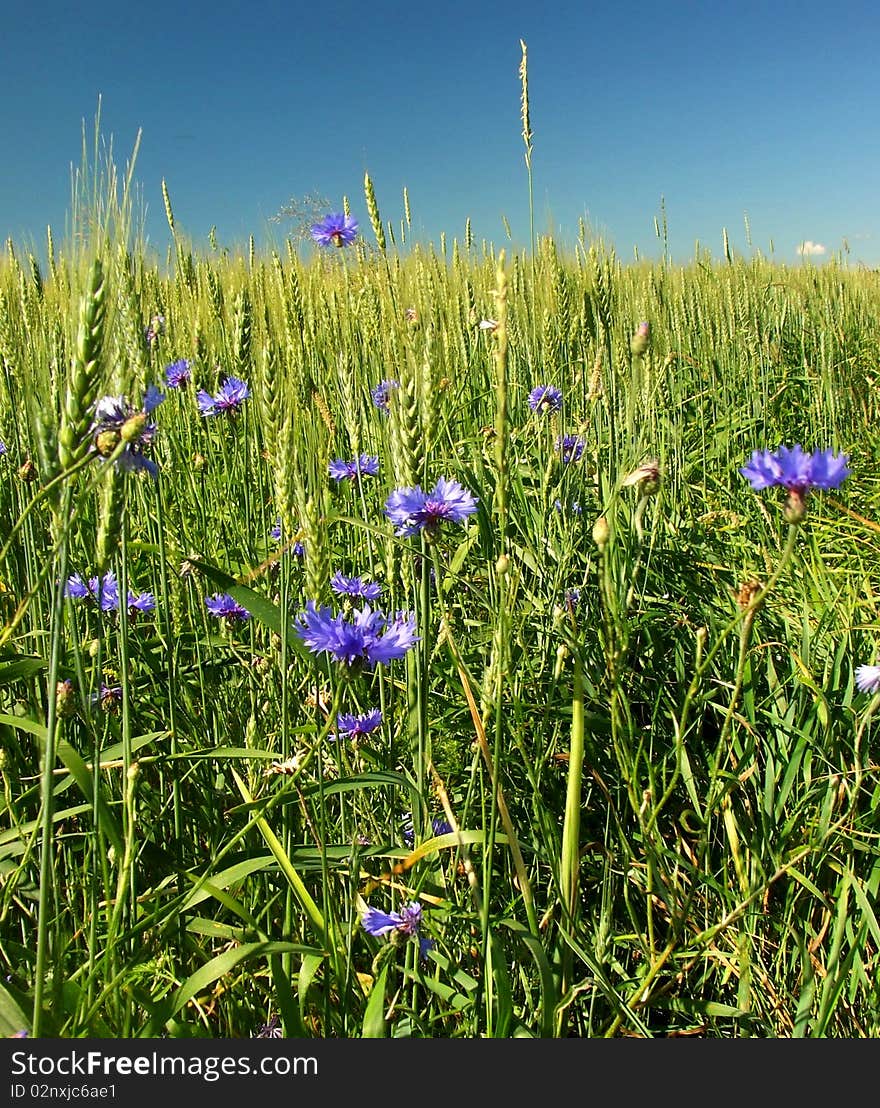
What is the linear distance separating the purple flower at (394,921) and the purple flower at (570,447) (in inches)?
32.1

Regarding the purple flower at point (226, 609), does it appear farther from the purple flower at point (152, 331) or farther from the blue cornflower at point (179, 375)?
the blue cornflower at point (179, 375)

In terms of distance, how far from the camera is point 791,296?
→ 5324 mm

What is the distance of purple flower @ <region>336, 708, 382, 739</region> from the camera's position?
1169 millimetres

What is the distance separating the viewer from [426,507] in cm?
99

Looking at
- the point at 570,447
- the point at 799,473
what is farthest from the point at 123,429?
the point at 570,447

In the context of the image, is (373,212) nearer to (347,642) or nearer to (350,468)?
(350,468)

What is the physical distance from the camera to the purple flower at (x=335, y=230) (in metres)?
2.18

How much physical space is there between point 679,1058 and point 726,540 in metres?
1.76

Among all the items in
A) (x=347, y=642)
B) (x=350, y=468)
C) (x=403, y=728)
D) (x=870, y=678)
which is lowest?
(x=403, y=728)

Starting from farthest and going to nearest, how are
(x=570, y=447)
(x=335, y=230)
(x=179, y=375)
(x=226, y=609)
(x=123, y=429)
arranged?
(x=179, y=375)
(x=335, y=230)
(x=570, y=447)
(x=226, y=609)
(x=123, y=429)

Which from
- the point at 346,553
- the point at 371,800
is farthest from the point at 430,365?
the point at 346,553

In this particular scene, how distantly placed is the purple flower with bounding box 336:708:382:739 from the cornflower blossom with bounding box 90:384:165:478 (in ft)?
1.57

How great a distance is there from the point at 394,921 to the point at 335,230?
179cm

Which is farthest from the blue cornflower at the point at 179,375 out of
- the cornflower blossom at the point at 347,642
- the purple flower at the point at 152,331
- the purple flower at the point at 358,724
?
the cornflower blossom at the point at 347,642
